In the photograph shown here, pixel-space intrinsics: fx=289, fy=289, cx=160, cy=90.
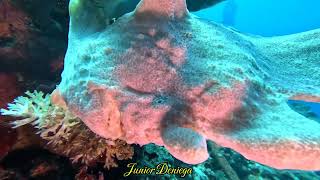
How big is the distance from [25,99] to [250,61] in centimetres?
210

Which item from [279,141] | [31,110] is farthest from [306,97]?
[31,110]

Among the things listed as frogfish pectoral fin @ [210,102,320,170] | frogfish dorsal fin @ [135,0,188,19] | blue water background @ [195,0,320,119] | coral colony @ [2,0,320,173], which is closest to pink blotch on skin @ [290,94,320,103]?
coral colony @ [2,0,320,173]

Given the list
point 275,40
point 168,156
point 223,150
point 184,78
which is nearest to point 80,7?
point 184,78

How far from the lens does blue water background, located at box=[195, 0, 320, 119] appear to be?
60.9m

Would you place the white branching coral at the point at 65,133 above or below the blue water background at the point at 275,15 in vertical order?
below

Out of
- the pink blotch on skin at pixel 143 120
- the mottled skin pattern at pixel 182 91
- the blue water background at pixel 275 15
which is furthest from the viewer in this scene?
the blue water background at pixel 275 15

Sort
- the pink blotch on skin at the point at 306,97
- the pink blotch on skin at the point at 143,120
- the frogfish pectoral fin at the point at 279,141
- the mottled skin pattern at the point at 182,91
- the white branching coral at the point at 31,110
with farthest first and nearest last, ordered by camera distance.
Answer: the white branching coral at the point at 31,110 → the pink blotch on skin at the point at 306,97 → the pink blotch on skin at the point at 143,120 → the mottled skin pattern at the point at 182,91 → the frogfish pectoral fin at the point at 279,141

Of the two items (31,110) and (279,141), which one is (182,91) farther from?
(31,110)

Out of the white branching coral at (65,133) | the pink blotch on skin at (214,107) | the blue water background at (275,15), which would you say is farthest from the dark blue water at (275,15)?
the pink blotch on skin at (214,107)

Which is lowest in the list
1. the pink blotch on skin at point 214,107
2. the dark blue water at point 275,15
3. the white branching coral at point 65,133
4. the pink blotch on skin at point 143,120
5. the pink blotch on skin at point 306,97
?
the white branching coral at point 65,133

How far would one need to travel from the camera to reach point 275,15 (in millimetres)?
79000

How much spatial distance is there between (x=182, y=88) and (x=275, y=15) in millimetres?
85581

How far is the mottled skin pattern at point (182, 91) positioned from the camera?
1.75 metres

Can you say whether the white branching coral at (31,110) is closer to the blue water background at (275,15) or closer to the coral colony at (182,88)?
the coral colony at (182,88)
